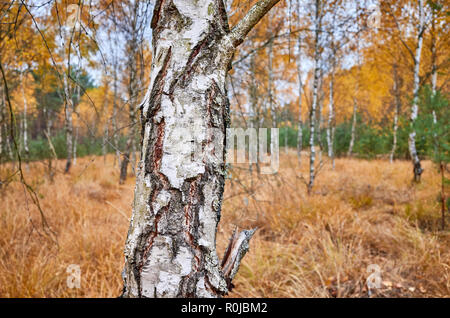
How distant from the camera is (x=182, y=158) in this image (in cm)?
62

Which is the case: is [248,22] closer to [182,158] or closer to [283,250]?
[182,158]

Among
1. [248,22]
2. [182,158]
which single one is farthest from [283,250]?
[248,22]

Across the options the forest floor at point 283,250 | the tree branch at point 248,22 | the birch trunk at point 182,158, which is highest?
the tree branch at point 248,22

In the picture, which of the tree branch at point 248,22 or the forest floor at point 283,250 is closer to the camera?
the tree branch at point 248,22

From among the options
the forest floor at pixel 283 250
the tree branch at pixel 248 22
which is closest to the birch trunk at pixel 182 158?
the tree branch at pixel 248 22

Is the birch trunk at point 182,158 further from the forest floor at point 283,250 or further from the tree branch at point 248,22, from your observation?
the forest floor at point 283,250

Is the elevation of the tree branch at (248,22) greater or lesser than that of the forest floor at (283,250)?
greater

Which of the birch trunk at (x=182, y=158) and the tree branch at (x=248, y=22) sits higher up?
the tree branch at (x=248, y=22)

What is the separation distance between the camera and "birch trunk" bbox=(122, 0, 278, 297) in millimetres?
618

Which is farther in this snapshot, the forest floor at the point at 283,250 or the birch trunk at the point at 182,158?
the forest floor at the point at 283,250

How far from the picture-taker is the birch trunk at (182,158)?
62 cm
